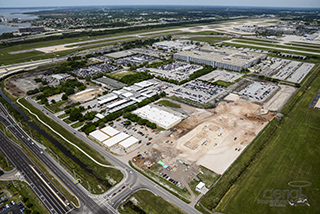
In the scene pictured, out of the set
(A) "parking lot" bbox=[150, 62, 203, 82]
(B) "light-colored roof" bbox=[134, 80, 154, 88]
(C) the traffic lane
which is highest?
(A) "parking lot" bbox=[150, 62, 203, 82]

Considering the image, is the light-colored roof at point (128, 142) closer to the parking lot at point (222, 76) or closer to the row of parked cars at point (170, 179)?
the row of parked cars at point (170, 179)

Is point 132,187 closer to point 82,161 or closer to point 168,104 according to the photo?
point 82,161

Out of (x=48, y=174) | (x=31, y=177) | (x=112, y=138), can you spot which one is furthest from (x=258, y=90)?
(x=31, y=177)

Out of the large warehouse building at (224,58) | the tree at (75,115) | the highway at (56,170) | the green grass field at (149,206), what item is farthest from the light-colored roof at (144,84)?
the green grass field at (149,206)

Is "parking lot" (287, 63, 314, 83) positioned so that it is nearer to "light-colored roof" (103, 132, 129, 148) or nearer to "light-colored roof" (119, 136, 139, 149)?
"light-colored roof" (119, 136, 139, 149)

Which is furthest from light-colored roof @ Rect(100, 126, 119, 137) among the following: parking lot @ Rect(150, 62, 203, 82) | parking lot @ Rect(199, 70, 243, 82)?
parking lot @ Rect(199, 70, 243, 82)

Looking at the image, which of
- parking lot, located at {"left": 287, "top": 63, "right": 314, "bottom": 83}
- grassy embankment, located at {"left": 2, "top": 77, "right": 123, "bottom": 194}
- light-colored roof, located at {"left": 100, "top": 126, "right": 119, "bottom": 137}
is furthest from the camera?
parking lot, located at {"left": 287, "top": 63, "right": 314, "bottom": 83}
